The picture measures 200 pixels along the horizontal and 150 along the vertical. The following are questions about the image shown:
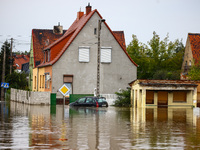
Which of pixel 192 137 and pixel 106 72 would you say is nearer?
pixel 192 137

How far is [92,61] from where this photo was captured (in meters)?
56.9

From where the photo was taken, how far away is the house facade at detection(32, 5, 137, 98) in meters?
55.5

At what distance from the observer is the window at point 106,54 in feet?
187

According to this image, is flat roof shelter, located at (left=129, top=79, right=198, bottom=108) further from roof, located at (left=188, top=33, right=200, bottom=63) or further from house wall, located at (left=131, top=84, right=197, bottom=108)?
roof, located at (left=188, top=33, right=200, bottom=63)

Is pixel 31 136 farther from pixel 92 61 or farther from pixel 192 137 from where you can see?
pixel 92 61

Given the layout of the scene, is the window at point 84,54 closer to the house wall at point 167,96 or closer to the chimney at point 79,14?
the house wall at point 167,96

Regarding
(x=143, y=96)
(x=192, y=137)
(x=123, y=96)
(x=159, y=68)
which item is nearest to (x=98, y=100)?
(x=143, y=96)

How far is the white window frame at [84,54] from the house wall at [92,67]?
325 mm

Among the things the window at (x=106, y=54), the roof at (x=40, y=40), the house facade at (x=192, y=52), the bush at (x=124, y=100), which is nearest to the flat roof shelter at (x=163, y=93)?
the bush at (x=124, y=100)

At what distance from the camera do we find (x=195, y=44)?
226ft

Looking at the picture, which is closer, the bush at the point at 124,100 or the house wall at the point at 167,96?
the house wall at the point at 167,96

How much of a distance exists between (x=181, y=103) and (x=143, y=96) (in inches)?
205

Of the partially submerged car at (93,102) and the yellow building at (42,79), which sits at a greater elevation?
the yellow building at (42,79)

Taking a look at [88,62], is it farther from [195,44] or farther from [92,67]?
[195,44]
